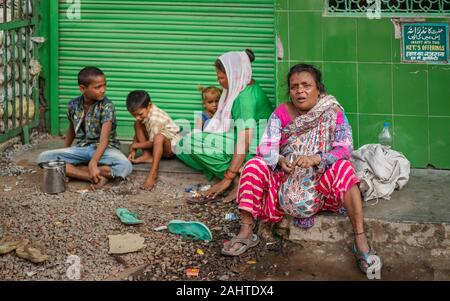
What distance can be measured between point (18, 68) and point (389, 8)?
3.54 meters

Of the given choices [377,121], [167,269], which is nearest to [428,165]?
[377,121]

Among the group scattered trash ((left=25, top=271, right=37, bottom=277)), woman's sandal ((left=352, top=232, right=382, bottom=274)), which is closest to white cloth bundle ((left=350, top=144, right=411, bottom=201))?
woman's sandal ((left=352, top=232, right=382, bottom=274))

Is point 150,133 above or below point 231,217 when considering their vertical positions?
above

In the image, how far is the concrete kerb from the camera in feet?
17.7

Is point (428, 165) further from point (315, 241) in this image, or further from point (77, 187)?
point (77, 187)

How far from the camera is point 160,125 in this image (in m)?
7.02

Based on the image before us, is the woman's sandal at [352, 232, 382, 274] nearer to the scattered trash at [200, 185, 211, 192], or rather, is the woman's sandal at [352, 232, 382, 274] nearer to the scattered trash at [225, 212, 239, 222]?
the scattered trash at [225, 212, 239, 222]

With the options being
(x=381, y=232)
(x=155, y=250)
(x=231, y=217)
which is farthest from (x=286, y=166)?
(x=155, y=250)

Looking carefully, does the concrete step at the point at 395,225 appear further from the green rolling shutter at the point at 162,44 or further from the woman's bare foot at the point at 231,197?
the green rolling shutter at the point at 162,44

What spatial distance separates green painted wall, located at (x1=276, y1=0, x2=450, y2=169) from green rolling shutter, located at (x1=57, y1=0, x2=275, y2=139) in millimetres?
809

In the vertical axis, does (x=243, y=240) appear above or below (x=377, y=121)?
below

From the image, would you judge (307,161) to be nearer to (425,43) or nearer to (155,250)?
(155,250)

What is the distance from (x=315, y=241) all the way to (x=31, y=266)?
6.31 feet
